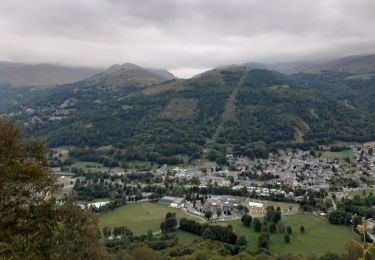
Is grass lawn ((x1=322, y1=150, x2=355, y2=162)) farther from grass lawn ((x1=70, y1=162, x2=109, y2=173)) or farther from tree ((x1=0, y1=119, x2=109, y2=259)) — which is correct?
tree ((x1=0, y1=119, x2=109, y2=259))

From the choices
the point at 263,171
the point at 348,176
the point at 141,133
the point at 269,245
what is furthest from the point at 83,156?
the point at 269,245

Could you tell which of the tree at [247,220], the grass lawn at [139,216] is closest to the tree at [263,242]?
the tree at [247,220]

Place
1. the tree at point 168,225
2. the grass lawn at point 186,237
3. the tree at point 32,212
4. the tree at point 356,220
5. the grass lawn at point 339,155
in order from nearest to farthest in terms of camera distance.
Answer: the tree at point 32,212, the grass lawn at point 186,237, the tree at point 168,225, the tree at point 356,220, the grass lawn at point 339,155

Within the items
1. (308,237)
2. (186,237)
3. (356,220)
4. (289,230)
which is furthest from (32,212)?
(356,220)

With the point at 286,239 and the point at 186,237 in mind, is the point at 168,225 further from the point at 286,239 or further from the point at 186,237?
the point at 286,239

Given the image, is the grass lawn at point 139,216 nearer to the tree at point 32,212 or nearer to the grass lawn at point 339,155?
the tree at point 32,212

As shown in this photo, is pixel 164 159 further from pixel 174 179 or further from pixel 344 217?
pixel 344 217
